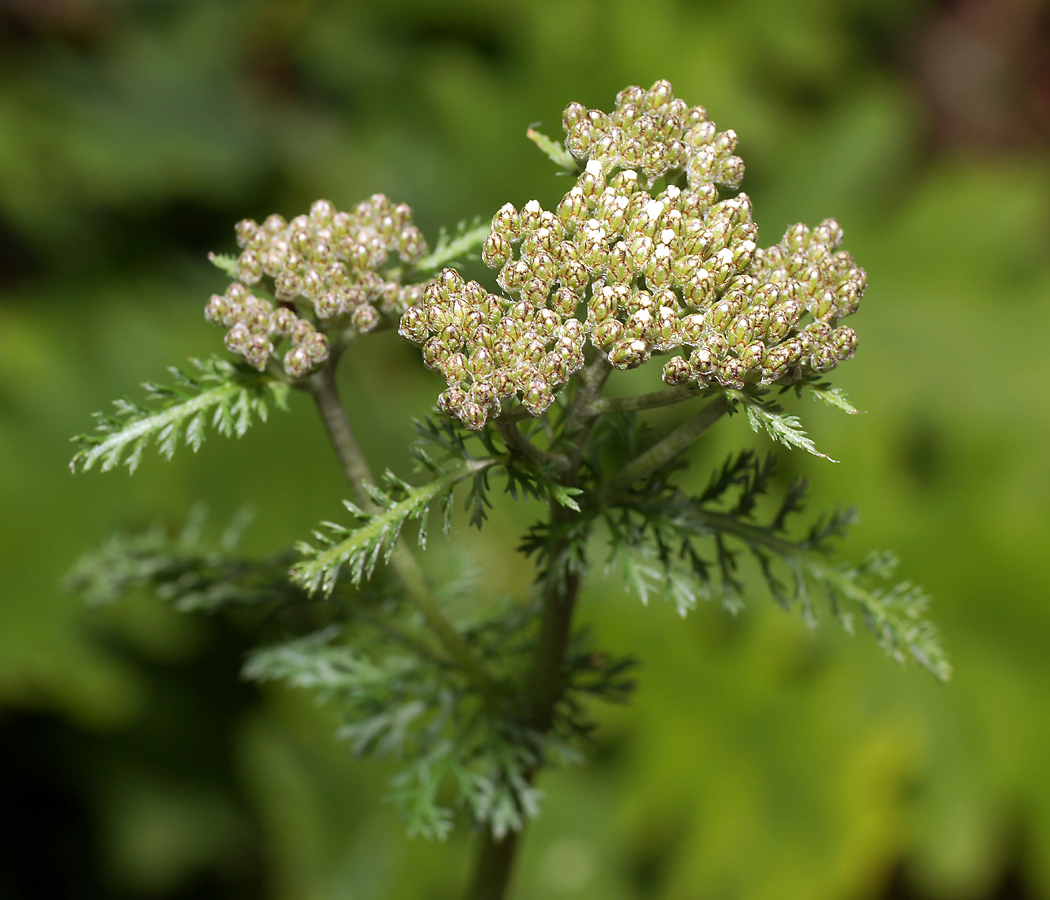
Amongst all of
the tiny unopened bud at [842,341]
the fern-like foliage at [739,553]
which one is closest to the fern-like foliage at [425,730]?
the fern-like foliage at [739,553]

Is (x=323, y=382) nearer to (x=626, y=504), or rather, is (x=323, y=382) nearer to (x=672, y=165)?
(x=626, y=504)

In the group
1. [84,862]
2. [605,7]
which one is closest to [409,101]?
[605,7]

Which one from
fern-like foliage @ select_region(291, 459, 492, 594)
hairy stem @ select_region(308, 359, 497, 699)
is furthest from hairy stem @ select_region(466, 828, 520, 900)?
fern-like foliage @ select_region(291, 459, 492, 594)

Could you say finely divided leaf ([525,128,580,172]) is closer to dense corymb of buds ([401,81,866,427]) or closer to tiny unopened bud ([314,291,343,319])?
dense corymb of buds ([401,81,866,427])

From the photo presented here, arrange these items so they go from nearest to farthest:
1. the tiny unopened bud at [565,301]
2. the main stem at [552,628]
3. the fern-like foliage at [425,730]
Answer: the tiny unopened bud at [565,301], the main stem at [552,628], the fern-like foliage at [425,730]

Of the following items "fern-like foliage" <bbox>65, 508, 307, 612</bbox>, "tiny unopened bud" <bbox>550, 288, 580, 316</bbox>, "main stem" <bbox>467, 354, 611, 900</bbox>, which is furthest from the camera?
"fern-like foliage" <bbox>65, 508, 307, 612</bbox>

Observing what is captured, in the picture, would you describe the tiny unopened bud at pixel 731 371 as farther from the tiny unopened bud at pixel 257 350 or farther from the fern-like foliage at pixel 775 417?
the tiny unopened bud at pixel 257 350
